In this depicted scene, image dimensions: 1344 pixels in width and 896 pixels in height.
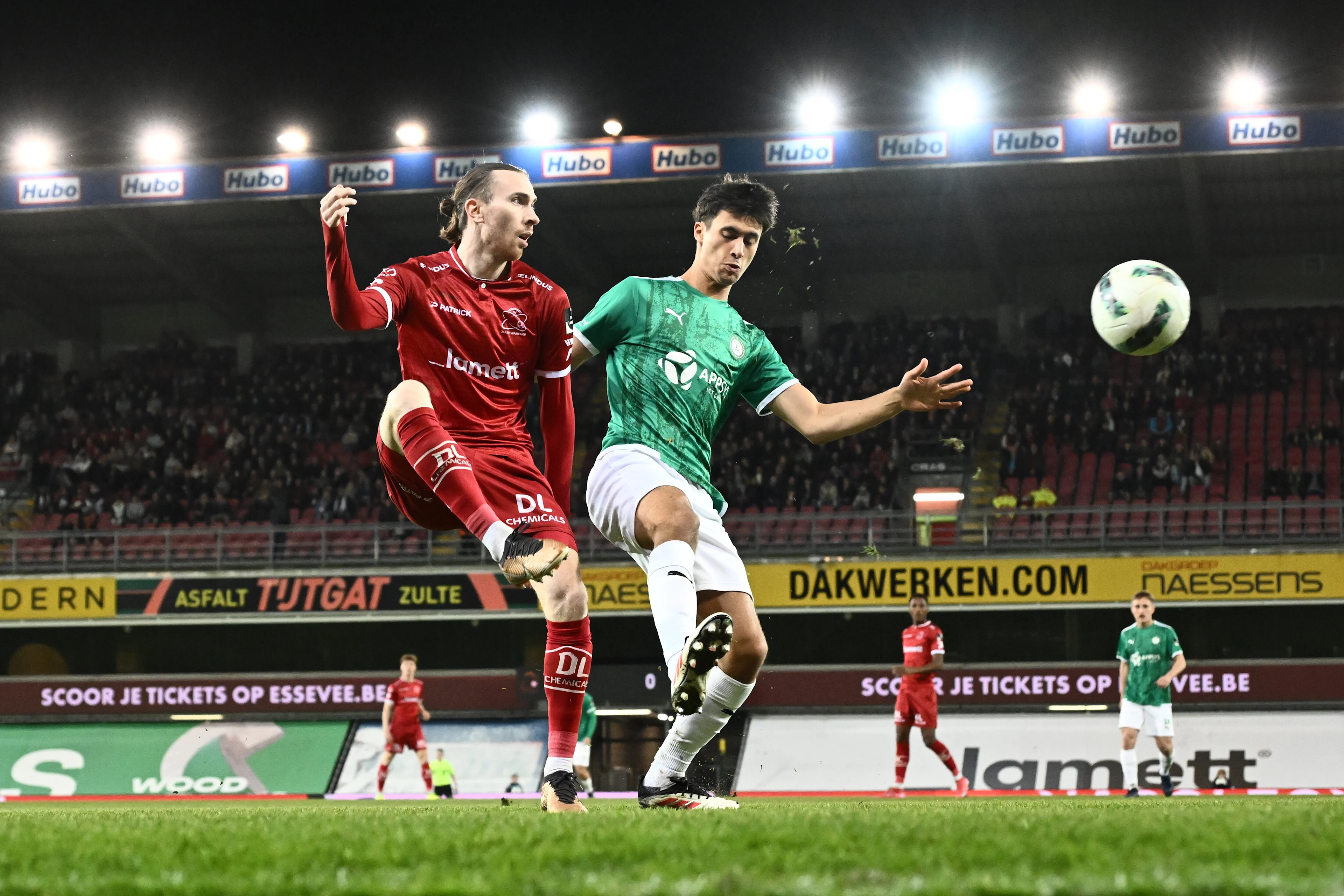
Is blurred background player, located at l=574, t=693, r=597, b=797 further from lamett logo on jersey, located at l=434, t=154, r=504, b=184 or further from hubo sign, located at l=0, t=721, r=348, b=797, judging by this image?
lamett logo on jersey, located at l=434, t=154, r=504, b=184

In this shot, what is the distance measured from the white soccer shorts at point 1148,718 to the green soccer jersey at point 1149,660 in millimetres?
58

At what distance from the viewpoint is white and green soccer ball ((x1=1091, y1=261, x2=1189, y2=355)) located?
810 centimetres

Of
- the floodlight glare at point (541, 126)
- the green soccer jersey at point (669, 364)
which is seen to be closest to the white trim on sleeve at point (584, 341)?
the green soccer jersey at point (669, 364)

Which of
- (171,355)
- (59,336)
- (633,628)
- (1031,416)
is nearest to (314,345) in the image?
(171,355)

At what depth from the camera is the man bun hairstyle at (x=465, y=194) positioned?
656 cm

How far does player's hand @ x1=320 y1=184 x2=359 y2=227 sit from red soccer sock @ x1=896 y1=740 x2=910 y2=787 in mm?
11540

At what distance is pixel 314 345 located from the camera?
36.1m

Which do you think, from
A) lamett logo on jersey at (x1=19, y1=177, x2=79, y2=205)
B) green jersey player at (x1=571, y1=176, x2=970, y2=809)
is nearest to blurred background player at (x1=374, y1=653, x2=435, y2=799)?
green jersey player at (x1=571, y1=176, x2=970, y2=809)

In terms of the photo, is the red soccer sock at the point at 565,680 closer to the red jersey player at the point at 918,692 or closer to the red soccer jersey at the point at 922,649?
the red jersey player at the point at 918,692

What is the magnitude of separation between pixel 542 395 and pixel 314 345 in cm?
3071

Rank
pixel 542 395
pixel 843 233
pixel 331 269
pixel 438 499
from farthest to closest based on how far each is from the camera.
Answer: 1. pixel 843 233
2. pixel 542 395
3. pixel 438 499
4. pixel 331 269

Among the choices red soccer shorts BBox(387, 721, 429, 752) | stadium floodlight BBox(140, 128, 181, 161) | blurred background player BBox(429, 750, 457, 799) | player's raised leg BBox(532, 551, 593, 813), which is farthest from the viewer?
stadium floodlight BBox(140, 128, 181, 161)

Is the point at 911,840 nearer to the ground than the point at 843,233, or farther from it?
nearer to the ground

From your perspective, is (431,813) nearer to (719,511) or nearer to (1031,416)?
(719,511)
